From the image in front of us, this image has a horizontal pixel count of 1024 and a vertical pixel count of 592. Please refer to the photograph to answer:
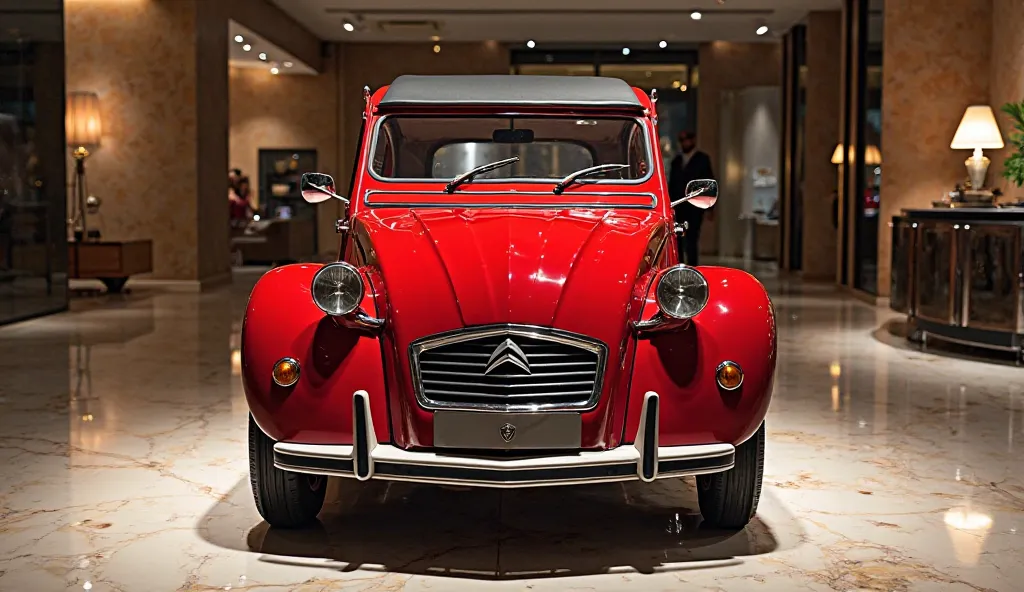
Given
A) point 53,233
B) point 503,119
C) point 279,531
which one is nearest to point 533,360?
point 279,531

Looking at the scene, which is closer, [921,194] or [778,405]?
[778,405]

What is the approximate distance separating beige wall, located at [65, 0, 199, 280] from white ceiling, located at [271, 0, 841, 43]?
3305mm

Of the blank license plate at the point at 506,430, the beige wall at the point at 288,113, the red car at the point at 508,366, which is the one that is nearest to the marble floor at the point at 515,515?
the red car at the point at 508,366

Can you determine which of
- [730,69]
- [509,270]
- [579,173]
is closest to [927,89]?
[579,173]

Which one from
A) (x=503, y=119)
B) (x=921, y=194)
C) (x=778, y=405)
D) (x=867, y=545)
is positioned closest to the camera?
(x=867, y=545)

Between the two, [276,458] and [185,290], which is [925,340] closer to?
[276,458]

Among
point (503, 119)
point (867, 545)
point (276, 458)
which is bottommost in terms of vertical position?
point (867, 545)

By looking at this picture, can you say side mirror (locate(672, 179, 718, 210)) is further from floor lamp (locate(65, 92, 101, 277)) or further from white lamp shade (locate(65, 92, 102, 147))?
white lamp shade (locate(65, 92, 102, 147))

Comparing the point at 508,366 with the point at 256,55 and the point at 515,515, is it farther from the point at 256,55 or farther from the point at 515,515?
the point at 256,55

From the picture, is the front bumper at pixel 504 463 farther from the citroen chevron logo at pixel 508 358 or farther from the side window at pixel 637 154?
the side window at pixel 637 154

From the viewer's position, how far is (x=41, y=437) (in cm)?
503

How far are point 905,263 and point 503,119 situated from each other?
543 centimetres

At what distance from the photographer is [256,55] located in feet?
59.3

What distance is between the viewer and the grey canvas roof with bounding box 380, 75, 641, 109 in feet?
13.9
